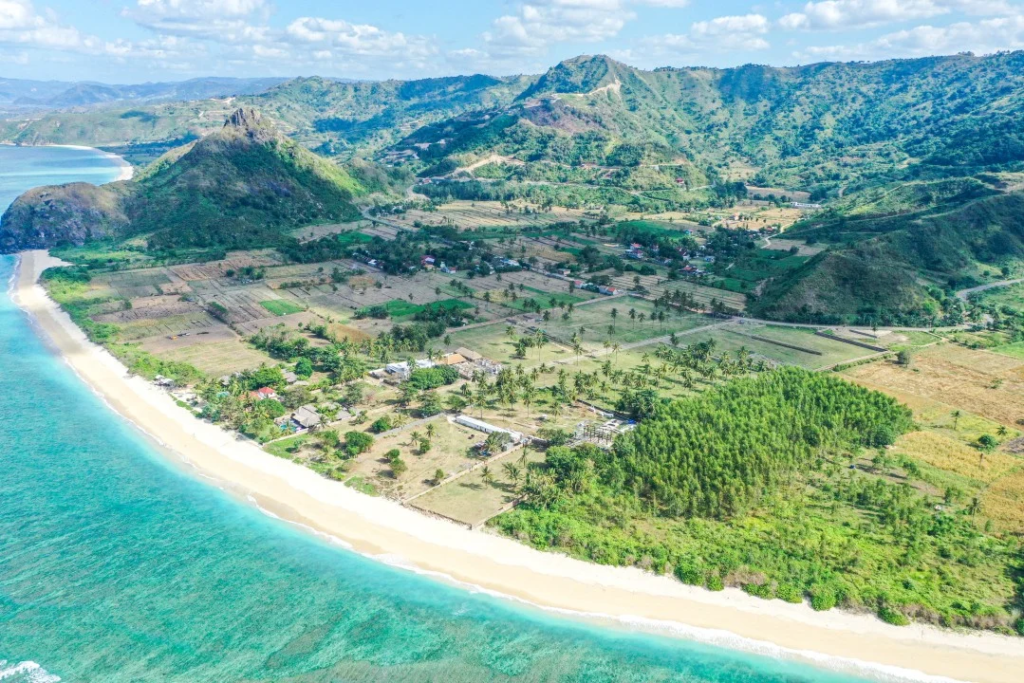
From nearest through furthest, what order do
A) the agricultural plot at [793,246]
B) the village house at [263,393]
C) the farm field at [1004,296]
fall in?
the village house at [263,393]
the farm field at [1004,296]
the agricultural plot at [793,246]

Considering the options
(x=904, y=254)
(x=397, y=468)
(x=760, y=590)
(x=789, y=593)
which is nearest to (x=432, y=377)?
(x=397, y=468)

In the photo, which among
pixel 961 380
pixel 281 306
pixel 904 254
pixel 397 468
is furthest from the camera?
pixel 904 254

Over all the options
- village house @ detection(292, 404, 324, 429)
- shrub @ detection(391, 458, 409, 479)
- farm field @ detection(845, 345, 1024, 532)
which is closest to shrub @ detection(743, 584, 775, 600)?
farm field @ detection(845, 345, 1024, 532)

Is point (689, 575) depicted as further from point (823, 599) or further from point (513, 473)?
point (513, 473)

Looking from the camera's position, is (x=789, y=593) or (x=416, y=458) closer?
(x=789, y=593)

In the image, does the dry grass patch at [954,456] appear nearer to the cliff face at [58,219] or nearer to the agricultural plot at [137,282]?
the agricultural plot at [137,282]

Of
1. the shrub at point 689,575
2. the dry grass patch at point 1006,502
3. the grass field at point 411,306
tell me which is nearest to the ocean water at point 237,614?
the shrub at point 689,575

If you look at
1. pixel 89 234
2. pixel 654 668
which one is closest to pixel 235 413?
pixel 654 668
